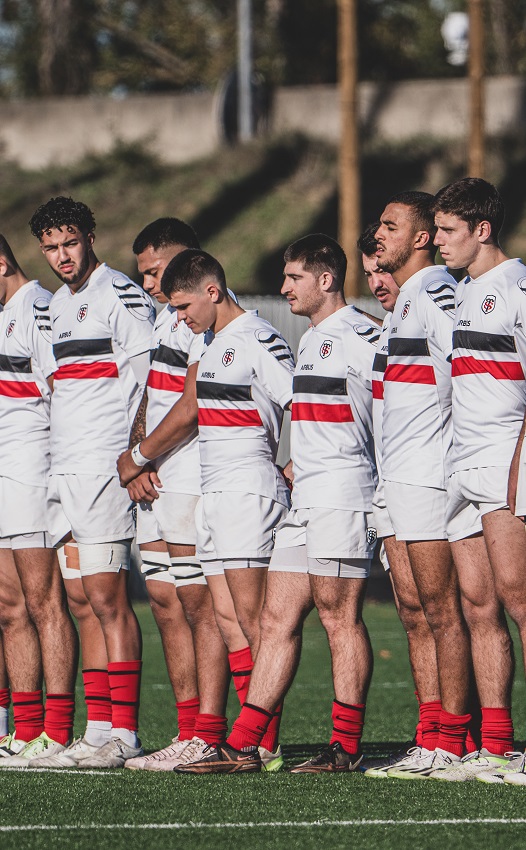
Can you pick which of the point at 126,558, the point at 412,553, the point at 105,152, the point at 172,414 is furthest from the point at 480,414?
the point at 105,152

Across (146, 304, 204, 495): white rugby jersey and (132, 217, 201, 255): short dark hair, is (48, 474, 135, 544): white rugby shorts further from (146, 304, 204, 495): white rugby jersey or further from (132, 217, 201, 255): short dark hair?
(132, 217, 201, 255): short dark hair

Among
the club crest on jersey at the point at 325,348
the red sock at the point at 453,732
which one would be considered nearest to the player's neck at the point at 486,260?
the club crest on jersey at the point at 325,348

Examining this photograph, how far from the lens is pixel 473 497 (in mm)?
6727

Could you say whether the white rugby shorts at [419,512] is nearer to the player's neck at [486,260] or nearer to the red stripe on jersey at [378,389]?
the red stripe on jersey at [378,389]

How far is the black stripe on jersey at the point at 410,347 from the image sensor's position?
7121 mm

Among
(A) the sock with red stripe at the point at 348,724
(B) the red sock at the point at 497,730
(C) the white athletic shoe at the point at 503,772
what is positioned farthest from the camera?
(A) the sock with red stripe at the point at 348,724

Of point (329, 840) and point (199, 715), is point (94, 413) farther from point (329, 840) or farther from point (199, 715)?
point (329, 840)

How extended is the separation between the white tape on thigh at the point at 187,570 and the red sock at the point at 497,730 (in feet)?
5.39

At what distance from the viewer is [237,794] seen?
6598 mm

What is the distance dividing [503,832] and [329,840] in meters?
0.64

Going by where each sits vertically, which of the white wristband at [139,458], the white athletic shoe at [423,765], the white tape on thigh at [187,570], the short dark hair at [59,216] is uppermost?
the short dark hair at [59,216]

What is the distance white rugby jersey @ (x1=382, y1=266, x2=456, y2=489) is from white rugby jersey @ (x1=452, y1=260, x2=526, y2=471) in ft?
0.86

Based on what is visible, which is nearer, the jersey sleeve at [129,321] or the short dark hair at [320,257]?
the short dark hair at [320,257]

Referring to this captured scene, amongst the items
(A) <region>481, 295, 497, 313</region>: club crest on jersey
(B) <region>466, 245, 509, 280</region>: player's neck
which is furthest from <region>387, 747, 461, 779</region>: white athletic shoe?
(B) <region>466, 245, 509, 280</region>: player's neck
